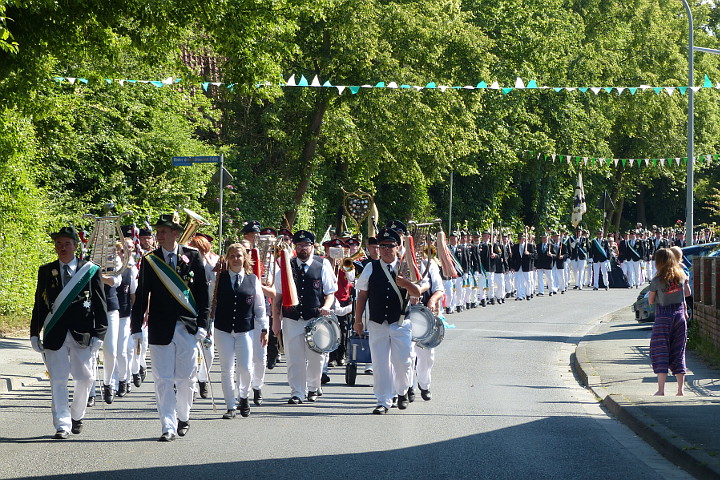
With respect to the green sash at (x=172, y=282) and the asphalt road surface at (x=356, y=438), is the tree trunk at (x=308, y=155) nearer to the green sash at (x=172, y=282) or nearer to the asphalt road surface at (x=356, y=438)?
the asphalt road surface at (x=356, y=438)

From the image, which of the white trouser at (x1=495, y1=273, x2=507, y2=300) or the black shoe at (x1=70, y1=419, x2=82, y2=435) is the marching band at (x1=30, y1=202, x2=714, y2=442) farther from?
the white trouser at (x1=495, y1=273, x2=507, y2=300)

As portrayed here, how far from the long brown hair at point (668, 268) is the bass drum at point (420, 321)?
2.70m

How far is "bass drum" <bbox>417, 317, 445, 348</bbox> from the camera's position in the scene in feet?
41.1

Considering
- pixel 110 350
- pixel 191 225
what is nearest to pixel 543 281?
pixel 191 225

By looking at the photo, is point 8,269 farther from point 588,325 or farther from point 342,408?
point 588,325

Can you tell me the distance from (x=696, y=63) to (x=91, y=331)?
57061 mm

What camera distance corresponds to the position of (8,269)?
20.0m

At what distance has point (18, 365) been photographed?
15602 millimetres

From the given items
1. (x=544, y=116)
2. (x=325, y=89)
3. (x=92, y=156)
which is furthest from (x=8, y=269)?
(x=544, y=116)

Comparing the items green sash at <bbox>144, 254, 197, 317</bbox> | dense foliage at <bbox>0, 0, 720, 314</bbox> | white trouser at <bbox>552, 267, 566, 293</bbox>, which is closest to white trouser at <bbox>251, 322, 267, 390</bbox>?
green sash at <bbox>144, 254, 197, 317</bbox>

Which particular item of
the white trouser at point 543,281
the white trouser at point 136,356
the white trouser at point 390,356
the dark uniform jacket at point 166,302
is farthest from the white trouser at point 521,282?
the dark uniform jacket at point 166,302

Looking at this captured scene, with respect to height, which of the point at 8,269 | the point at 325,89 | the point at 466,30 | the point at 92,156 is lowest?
the point at 8,269

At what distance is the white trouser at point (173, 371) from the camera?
10.1 meters

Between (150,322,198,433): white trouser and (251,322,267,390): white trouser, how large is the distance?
72.2 inches
